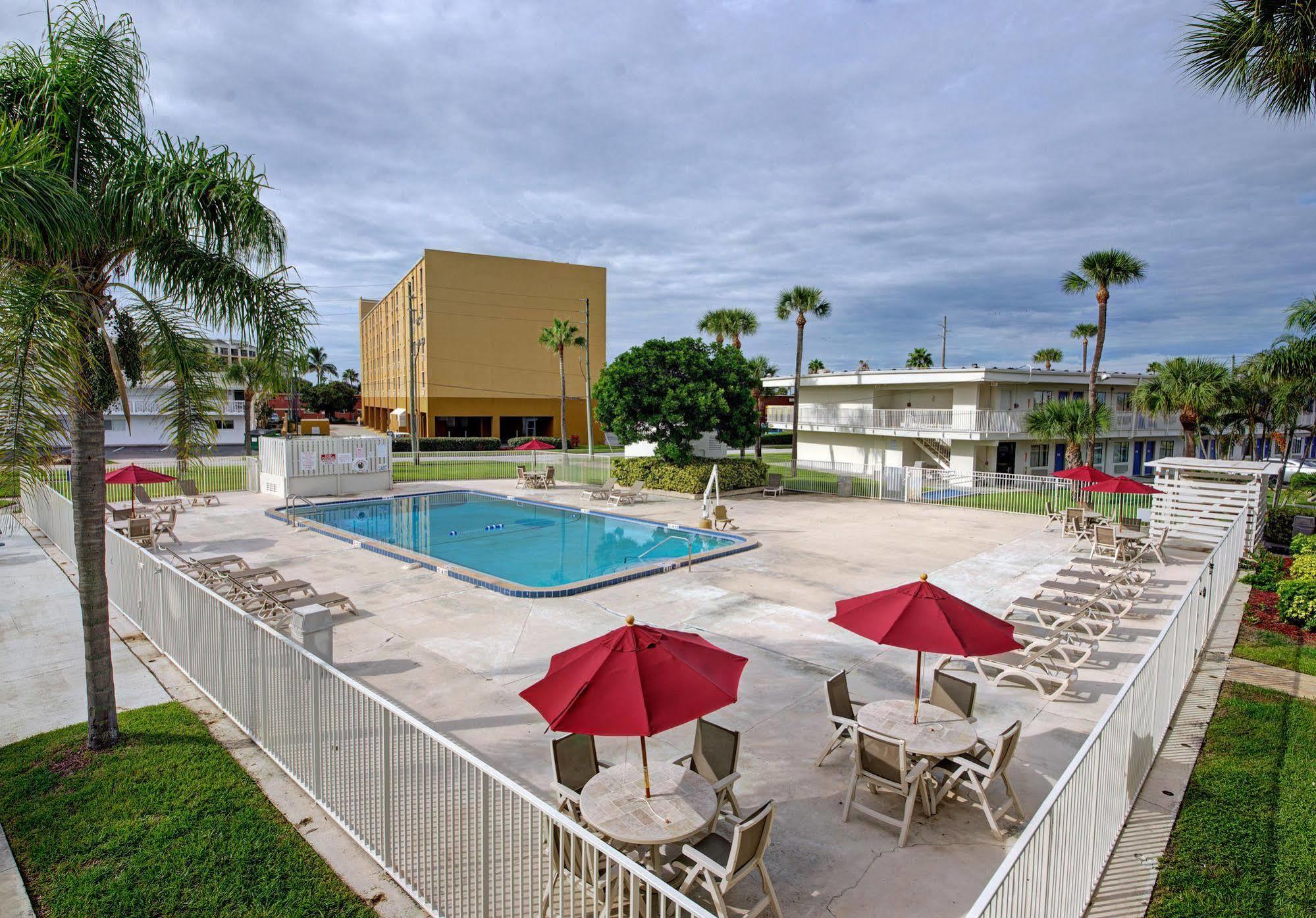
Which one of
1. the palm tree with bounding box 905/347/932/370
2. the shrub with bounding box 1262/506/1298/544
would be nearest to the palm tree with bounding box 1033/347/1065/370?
the palm tree with bounding box 905/347/932/370

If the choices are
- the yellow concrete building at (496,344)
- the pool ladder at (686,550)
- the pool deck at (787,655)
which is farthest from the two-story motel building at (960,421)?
the yellow concrete building at (496,344)

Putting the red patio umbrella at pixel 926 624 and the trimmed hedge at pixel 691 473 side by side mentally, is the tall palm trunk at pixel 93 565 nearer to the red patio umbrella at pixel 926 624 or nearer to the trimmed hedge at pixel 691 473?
the red patio umbrella at pixel 926 624

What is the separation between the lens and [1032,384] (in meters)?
33.5

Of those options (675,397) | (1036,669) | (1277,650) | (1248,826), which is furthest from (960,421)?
Answer: (1248,826)

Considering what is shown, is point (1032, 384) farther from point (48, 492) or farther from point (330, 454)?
point (48, 492)

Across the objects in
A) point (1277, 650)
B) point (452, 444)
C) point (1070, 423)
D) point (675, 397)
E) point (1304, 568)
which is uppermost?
point (675, 397)

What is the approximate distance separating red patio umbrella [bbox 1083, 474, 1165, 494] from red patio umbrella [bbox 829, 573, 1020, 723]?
36.0ft

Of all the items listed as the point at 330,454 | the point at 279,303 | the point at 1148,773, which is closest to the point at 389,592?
the point at 279,303

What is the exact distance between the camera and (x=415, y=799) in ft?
15.1

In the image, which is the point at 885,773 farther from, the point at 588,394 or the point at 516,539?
the point at 588,394

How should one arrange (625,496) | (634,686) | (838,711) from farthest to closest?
(625,496), (838,711), (634,686)

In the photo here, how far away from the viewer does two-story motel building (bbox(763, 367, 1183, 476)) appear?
30.9 metres

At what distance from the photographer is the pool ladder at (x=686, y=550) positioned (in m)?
14.5

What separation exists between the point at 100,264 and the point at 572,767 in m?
6.07
